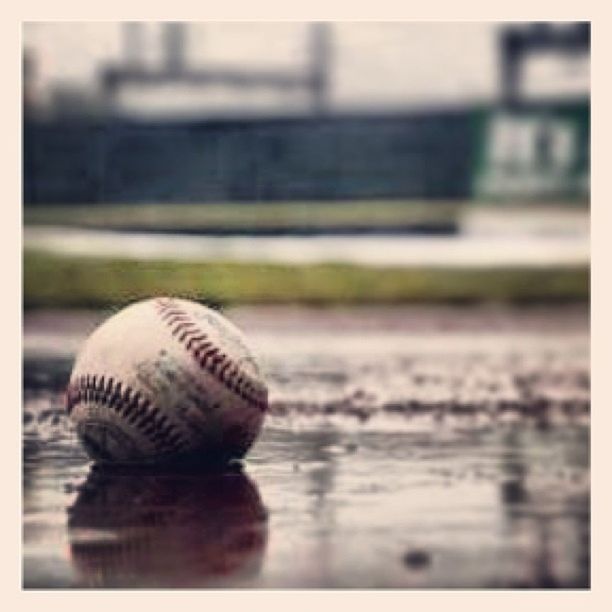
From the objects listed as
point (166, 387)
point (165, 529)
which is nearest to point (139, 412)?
point (166, 387)

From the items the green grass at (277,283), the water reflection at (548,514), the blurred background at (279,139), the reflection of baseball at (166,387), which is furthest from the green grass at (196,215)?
the water reflection at (548,514)

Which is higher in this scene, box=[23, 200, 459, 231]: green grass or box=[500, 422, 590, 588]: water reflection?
box=[23, 200, 459, 231]: green grass

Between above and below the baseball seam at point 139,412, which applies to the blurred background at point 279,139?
above

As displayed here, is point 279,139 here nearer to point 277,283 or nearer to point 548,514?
point 548,514

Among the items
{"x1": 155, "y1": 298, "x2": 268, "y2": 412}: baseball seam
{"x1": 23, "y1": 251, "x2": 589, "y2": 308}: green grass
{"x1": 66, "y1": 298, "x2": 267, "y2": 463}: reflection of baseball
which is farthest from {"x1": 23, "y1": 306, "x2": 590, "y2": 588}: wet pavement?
{"x1": 23, "y1": 251, "x2": 589, "y2": 308}: green grass

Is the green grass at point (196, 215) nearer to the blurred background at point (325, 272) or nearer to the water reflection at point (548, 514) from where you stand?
the blurred background at point (325, 272)

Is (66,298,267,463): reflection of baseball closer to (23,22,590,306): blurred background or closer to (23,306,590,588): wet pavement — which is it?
(23,306,590,588): wet pavement

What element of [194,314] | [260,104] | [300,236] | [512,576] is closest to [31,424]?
[194,314]
